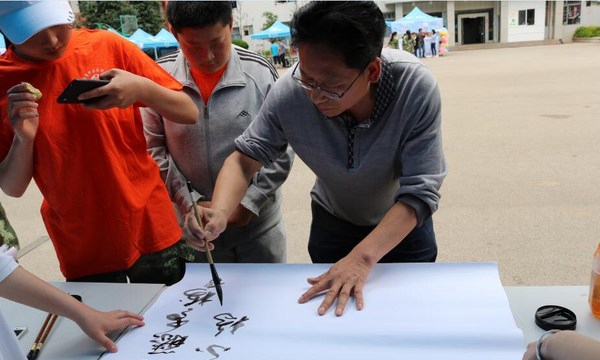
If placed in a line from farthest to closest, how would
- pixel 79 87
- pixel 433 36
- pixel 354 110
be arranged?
1. pixel 433 36
2. pixel 354 110
3. pixel 79 87

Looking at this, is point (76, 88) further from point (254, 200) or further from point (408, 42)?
point (408, 42)

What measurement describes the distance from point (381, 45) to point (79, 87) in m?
0.68

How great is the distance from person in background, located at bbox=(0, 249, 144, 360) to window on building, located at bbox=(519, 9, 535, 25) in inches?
1018

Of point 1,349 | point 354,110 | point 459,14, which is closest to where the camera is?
point 1,349

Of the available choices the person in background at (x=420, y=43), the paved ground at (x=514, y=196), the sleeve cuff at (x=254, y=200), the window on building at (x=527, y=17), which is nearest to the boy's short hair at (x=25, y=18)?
the sleeve cuff at (x=254, y=200)

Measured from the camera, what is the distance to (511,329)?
0.98 metres

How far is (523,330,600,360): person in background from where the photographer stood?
74cm

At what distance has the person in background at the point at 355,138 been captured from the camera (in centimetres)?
108

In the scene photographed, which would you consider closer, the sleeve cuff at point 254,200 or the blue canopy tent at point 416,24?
the sleeve cuff at point 254,200

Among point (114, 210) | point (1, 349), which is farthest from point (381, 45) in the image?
point (1, 349)

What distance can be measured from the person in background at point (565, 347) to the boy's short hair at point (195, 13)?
116 cm

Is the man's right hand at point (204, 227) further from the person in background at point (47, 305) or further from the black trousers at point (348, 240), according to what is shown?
the black trousers at point (348, 240)

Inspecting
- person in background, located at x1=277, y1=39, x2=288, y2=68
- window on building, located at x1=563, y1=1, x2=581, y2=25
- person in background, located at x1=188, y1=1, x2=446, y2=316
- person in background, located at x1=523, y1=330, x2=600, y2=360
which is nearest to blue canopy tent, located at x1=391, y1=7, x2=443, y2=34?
person in background, located at x1=277, y1=39, x2=288, y2=68

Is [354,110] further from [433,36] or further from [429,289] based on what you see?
[433,36]
